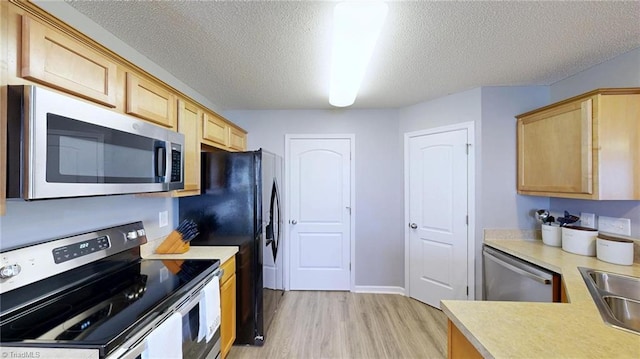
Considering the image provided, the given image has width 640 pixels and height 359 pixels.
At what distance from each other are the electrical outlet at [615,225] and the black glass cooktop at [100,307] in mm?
2869

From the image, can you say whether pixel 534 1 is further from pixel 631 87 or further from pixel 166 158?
pixel 166 158

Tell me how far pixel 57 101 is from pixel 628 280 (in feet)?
9.56

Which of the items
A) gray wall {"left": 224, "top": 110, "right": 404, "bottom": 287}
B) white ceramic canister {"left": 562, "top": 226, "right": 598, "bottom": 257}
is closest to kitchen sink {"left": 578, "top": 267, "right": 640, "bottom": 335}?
white ceramic canister {"left": 562, "top": 226, "right": 598, "bottom": 257}

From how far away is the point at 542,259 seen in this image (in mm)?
1773

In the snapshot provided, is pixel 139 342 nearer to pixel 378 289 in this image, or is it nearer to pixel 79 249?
pixel 79 249

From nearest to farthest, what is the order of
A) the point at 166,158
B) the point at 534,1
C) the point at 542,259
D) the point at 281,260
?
the point at 534,1 < the point at 166,158 < the point at 542,259 < the point at 281,260

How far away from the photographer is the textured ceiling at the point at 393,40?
4.39ft

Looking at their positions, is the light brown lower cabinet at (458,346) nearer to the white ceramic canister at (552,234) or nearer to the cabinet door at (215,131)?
the white ceramic canister at (552,234)

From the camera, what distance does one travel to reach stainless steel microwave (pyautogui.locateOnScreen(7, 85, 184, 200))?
2.66ft

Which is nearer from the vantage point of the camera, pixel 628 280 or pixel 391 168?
pixel 628 280

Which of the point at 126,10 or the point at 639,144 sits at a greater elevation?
the point at 126,10

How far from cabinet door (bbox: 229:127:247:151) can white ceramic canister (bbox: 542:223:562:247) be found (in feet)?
9.87

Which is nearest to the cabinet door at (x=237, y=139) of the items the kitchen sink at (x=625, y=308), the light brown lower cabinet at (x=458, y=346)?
the light brown lower cabinet at (x=458, y=346)

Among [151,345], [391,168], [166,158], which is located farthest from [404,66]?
[151,345]
